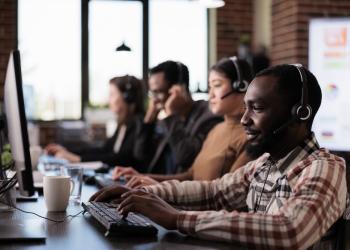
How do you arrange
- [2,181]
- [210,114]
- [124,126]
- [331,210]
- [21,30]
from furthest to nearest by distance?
[21,30], [124,126], [210,114], [2,181], [331,210]

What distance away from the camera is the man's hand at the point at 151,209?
1.29 metres

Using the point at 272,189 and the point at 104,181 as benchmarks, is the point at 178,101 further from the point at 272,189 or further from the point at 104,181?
the point at 272,189

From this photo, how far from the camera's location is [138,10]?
6070 mm

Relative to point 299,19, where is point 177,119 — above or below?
below

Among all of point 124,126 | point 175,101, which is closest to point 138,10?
point 124,126

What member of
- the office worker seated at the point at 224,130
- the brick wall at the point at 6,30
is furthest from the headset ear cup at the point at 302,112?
the brick wall at the point at 6,30

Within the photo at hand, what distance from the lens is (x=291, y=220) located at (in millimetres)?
1179

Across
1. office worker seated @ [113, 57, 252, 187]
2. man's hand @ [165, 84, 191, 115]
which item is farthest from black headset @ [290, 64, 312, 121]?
man's hand @ [165, 84, 191, 115]

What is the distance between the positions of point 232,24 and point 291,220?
5.05 metres

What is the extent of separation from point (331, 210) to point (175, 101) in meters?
1.83

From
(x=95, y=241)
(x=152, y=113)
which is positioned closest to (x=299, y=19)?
(x=152, y=113)

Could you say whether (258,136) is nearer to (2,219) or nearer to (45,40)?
(2,219)

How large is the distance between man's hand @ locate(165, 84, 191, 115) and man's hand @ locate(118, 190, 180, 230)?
66.5 inches

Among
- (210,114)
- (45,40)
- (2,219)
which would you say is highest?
(45,40)
